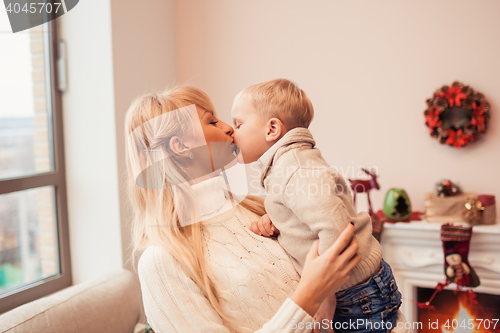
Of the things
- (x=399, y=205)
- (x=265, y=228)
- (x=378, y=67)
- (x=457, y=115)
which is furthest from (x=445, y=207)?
(x=265, y=228)

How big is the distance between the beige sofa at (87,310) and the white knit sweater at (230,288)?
1.63 feet

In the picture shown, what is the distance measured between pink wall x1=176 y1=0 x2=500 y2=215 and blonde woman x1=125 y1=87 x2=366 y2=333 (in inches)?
49.1

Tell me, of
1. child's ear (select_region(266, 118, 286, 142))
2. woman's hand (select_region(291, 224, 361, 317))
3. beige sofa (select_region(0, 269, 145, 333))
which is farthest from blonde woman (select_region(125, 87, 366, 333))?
beige sofa (select_region(0, 269, 145, 333))

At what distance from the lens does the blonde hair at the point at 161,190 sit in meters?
1.02

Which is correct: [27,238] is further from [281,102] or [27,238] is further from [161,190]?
[281,102]

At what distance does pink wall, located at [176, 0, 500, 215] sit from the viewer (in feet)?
6.42

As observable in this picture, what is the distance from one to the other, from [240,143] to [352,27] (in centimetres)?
140

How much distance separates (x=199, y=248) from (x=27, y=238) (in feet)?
4.19

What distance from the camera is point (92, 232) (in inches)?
76.5

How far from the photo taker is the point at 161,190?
106cm

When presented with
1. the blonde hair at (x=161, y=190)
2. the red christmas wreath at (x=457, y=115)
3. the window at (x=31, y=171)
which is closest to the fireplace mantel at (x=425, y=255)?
the red christmas wreath at (x=457, y=115)

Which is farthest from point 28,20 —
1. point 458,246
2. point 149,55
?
point 458,246

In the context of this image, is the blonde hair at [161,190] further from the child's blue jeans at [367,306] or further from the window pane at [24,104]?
the window pane at [24,104]

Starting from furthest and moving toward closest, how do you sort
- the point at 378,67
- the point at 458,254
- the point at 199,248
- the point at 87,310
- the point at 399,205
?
the point at 378,67
the point at 399,205
the point at 458,254
the point at 87,310
the point at 199,248
